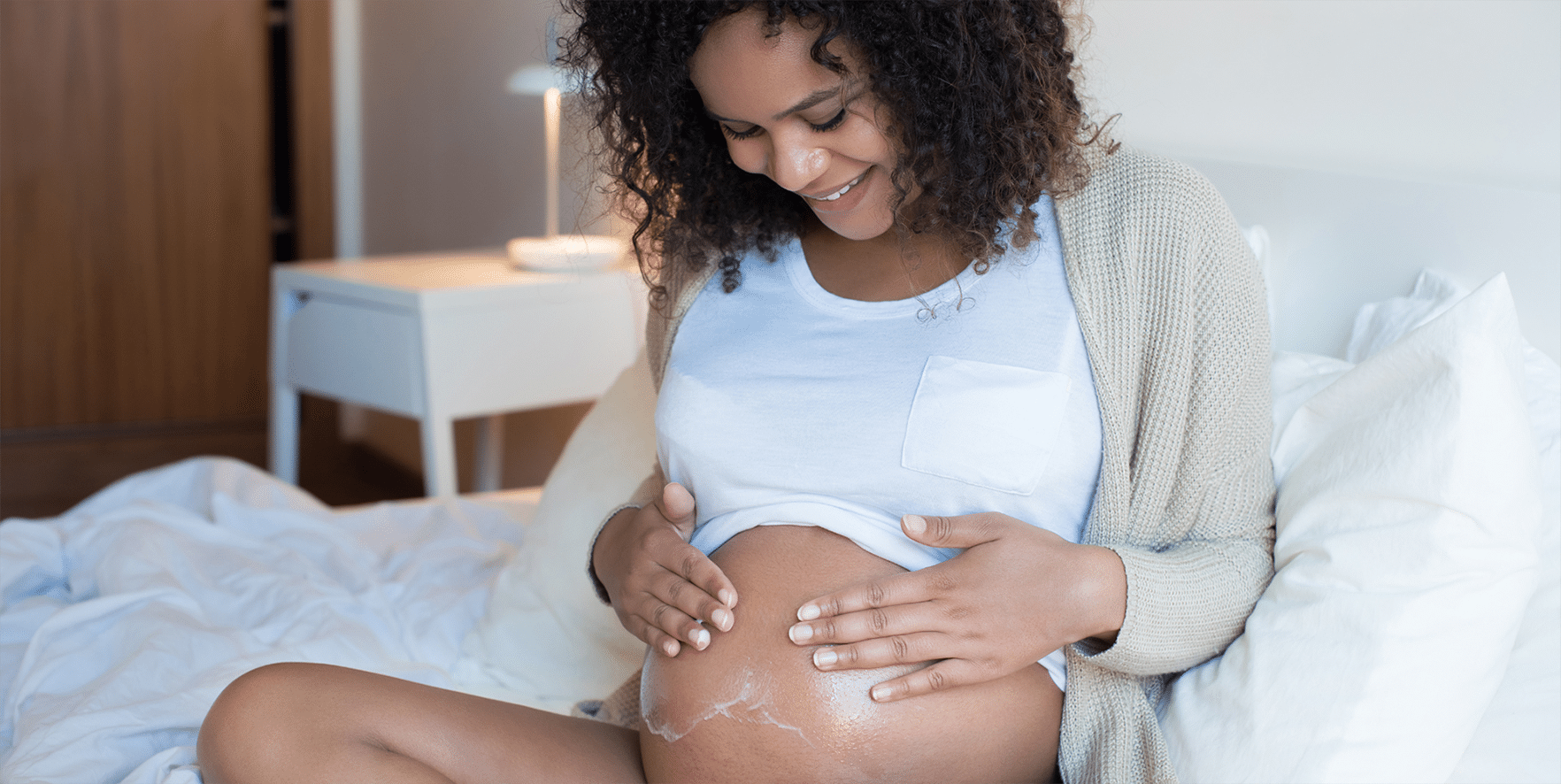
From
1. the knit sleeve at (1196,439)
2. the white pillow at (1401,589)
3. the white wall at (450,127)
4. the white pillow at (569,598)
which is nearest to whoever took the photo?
the white pillow at (1401,589)

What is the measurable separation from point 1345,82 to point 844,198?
51 cm

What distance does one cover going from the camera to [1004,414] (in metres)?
0.89

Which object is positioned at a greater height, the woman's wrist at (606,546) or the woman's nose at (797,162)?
the woman's nose at (797,162)

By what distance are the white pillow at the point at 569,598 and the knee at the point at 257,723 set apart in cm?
42

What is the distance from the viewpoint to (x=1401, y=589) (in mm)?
790

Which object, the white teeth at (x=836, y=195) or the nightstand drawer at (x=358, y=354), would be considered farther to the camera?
the nightstand drawer at (x=358, y=354)

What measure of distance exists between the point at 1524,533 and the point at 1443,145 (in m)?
0.40

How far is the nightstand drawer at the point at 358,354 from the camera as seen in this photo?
2047mm

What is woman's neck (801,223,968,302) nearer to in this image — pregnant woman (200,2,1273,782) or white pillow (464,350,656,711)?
pregnant woman (200,2,1273,782)

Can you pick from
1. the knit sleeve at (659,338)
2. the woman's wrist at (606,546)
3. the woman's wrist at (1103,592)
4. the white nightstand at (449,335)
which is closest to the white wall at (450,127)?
the white nightstand at (449,335)

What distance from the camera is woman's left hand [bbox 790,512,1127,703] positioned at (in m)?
0.84

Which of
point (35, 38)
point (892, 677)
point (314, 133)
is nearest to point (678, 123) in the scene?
point (892, 677)

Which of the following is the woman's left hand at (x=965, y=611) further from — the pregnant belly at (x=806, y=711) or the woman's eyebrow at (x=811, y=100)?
the woman's eyebrow at (x=811, y=100)

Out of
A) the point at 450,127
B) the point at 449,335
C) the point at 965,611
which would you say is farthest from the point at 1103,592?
the point at 450,127
